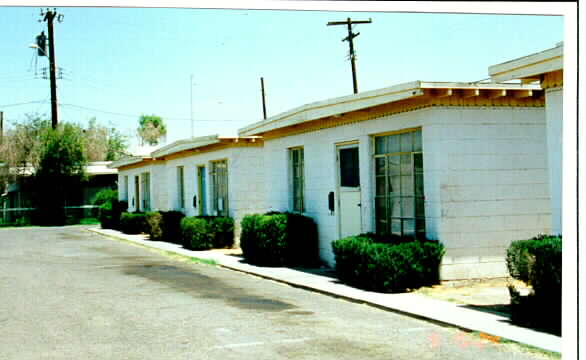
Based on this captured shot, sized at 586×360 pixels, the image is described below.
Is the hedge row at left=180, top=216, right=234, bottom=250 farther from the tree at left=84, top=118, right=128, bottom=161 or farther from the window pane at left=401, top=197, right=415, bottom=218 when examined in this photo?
the tree at left=84, top=118, right=128, bottom=161

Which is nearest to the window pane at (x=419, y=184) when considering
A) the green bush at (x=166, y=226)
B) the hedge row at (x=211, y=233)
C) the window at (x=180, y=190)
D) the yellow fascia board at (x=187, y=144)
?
the yellow fascia board at (x=187, y=144)

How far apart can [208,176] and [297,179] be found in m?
6.59

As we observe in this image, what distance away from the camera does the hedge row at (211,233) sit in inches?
819

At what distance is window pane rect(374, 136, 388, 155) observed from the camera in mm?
13297

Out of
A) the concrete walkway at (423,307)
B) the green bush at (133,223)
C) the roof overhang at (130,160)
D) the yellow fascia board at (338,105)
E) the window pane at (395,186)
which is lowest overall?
the green bush at (133,223)

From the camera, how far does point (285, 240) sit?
51.0 ft

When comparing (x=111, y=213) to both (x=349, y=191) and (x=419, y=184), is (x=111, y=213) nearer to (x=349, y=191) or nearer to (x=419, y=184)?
(x=349, y=191)

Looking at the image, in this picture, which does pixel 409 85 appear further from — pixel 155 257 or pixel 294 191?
pixel 155 257

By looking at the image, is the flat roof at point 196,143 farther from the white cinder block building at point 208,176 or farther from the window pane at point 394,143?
the window pane at point 394,143

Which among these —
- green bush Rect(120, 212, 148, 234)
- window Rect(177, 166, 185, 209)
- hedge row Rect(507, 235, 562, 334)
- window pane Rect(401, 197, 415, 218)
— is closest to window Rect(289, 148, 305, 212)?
window pane Rect(401, 197, 415, 218)

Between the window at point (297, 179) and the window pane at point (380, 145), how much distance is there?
3449 millimetres

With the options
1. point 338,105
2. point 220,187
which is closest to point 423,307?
point 338,105

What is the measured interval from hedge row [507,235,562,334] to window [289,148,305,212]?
27.5ft

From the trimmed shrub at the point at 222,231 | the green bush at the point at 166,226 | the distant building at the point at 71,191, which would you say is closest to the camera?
the trimmed shrub at the point at 222,231
